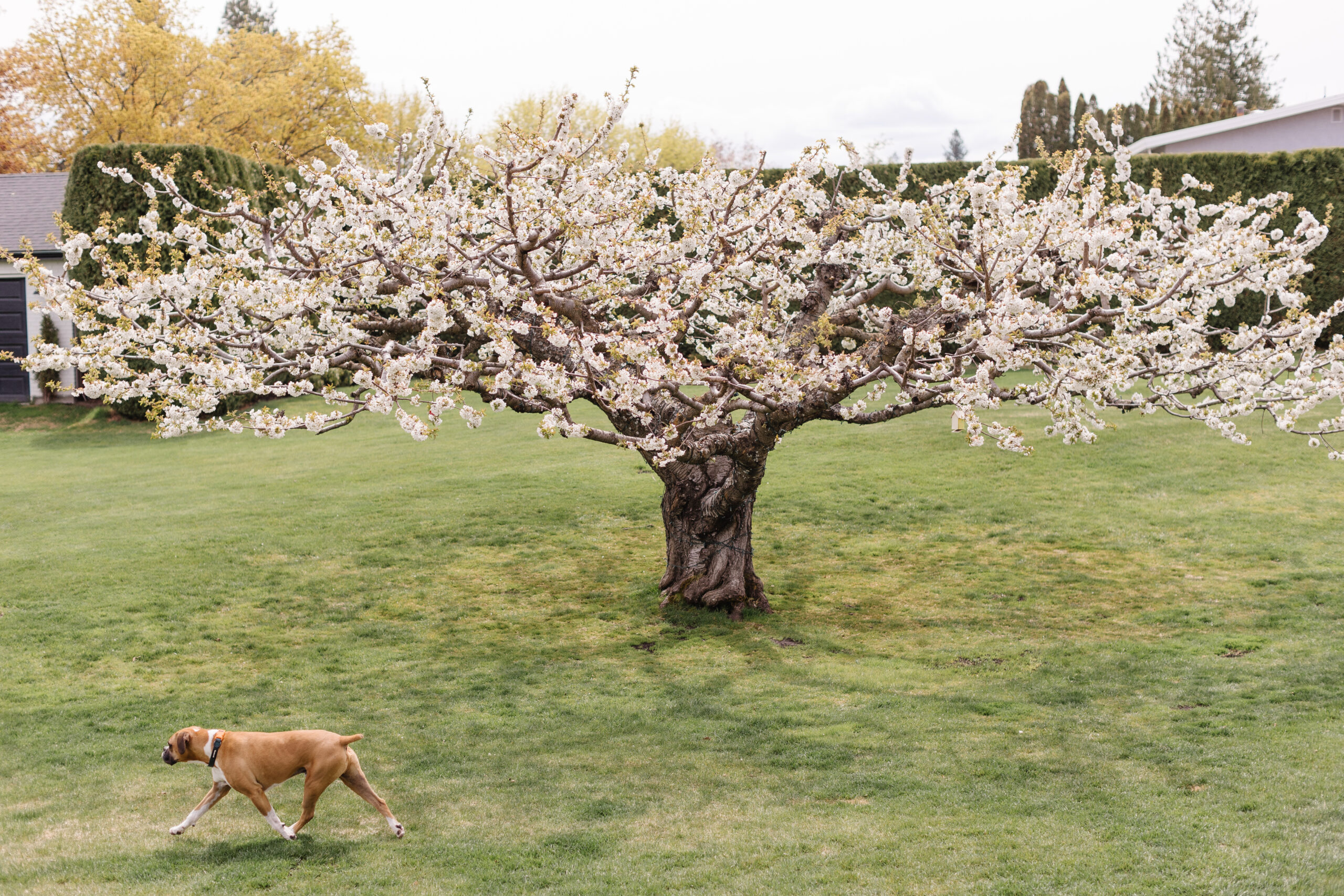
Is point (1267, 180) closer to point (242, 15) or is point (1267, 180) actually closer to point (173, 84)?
point (173, 84)

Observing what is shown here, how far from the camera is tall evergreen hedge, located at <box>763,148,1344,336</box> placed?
26219 millimetres

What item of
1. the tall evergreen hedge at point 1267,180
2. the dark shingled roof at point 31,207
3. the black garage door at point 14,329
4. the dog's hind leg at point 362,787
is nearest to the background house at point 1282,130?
the tall evergreen hedge at point 1267,180

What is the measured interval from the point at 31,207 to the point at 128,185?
7976mm

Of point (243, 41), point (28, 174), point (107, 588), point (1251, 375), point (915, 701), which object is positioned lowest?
point (915, 701)

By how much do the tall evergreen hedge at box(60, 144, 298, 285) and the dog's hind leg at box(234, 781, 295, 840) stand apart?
64.1 feet

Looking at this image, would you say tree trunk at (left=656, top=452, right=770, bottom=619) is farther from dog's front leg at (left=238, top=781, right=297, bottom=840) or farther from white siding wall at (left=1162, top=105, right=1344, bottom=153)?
white siding wall at (left=1162, top=105, right=1344, bottom=153)

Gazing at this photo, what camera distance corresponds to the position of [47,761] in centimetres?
934

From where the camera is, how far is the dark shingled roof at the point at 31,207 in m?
28.2

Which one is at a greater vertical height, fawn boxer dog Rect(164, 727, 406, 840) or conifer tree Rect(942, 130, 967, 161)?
conifer tree Rect(942, 130, 967, 161)

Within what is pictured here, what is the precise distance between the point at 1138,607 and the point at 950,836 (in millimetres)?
6988

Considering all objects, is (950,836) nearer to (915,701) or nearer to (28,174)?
(915,701)

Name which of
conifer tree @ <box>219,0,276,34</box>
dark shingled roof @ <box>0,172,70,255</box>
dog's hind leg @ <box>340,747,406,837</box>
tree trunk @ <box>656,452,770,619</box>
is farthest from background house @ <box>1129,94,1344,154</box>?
conifer tree @ <box>219,0,276,34</box>

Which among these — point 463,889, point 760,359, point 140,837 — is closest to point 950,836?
point 463,889

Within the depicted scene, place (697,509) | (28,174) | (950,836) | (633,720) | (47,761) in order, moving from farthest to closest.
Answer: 1. (28,174)
2. (697,509)
3. (633,720)
4. (47,761)
5. (950,836)
